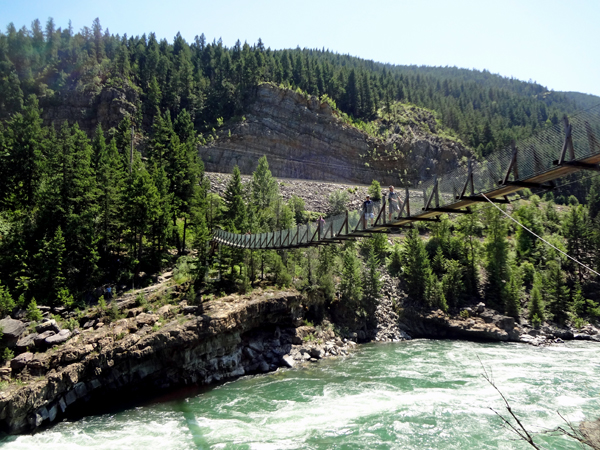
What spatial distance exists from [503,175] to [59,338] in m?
16.6

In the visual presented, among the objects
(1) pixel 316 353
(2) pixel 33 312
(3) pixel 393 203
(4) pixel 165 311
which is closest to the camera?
(3) pixel 393 203

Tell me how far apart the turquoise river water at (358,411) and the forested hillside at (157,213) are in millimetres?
7193

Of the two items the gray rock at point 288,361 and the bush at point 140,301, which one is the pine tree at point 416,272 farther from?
the bush at point 140,301

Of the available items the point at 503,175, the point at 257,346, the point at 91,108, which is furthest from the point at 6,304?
the point at 91,108

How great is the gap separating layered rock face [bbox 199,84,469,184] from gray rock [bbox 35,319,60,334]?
35.5 metres

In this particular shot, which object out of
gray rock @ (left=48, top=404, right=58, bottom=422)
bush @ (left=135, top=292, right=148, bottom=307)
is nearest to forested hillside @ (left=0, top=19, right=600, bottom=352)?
bush @ (left=135, top=292, right=148, bottom=307)

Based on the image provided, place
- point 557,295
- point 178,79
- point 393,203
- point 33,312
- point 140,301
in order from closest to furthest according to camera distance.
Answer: point 393,203, point 33,312, point 140,301, point 557,295, point 178,79

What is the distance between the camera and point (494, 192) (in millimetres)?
8148

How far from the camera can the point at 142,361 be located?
17.1 meters

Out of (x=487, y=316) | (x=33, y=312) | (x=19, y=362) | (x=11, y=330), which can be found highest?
(x=33, y=312)

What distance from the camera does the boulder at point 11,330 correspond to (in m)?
15.6

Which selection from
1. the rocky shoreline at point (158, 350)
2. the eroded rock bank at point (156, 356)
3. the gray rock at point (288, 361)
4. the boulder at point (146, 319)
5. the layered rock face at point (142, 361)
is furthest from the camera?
the gray rock at point (288, 361)

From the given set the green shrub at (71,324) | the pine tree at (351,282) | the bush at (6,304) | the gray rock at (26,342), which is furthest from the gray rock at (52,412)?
the pine tree at (351,282)

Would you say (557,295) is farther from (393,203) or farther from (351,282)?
(393,203)
